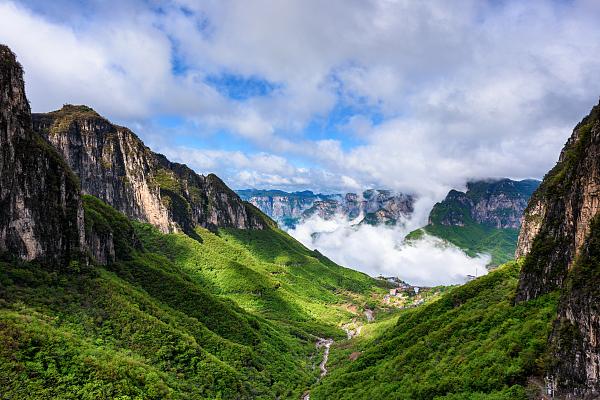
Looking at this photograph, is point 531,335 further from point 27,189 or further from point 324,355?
point 324,355

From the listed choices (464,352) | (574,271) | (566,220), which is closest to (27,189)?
(464,352)

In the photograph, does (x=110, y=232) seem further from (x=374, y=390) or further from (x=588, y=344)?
(x=588, y=344)

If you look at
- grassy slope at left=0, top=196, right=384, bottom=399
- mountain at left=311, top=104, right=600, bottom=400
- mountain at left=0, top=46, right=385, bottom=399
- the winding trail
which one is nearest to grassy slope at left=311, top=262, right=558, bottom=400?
mountain at left=311, top=104, right=600, bottom=400

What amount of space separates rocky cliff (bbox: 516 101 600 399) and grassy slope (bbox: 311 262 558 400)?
12.4 ft

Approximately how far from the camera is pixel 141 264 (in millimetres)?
136375

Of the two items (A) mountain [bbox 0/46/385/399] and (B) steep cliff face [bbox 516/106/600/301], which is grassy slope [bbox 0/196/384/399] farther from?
(B) steep cliff face [bbox 516/106/600/301]

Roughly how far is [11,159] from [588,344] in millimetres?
111372

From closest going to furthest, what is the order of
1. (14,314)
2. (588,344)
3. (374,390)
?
1. (588,344)
2. (14,314)
3. (374,390)

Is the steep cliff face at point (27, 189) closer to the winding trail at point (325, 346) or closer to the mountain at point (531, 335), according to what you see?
the mountain at point (531, 335)

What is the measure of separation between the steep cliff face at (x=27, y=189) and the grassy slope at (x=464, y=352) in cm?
7688

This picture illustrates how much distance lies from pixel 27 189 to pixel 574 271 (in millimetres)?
108904

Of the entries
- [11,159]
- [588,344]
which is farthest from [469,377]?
[11,159]

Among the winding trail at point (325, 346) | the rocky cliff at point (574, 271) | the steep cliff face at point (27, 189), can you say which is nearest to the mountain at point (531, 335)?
the rocky cliff at point (574, 271)

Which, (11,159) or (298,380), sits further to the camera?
(298,380)
